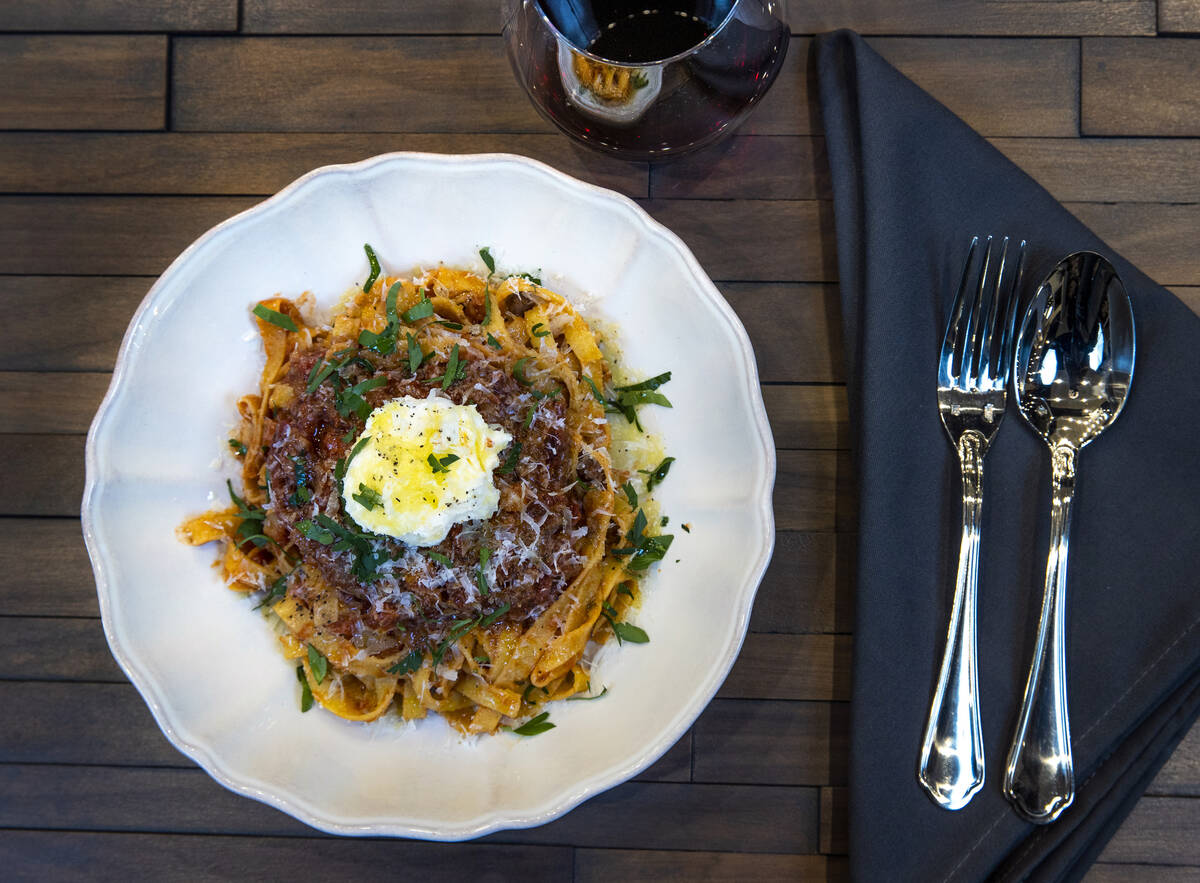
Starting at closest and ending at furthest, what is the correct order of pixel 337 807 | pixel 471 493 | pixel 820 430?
pixel 471 493, pixel 337 807, pixel 820 430

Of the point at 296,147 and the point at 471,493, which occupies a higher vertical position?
the point at 296,147

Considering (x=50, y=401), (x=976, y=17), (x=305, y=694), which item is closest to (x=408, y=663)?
(x=305, y=694)

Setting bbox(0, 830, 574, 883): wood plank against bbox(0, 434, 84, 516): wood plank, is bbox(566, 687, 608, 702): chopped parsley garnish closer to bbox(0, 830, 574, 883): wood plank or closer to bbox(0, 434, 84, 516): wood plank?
bbox(0, 830, 574, 883): wood plank

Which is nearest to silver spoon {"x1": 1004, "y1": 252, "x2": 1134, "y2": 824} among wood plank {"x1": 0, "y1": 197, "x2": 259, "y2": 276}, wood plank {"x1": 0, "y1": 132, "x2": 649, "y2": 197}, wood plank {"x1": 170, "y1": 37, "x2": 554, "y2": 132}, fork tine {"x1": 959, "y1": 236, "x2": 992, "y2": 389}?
fork tine {"x1": 959, "y1": 236, "x2": 992, "y2": 389}

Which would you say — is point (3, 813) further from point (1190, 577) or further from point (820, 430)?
point (1190, 577)

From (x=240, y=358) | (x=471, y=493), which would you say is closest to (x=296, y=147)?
(x=240, y=358)

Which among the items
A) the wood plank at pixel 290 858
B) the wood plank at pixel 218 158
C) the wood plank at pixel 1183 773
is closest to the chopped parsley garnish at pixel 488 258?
the wood plank at pixel 218 158

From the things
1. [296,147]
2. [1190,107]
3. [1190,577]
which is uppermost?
[1190,107]
